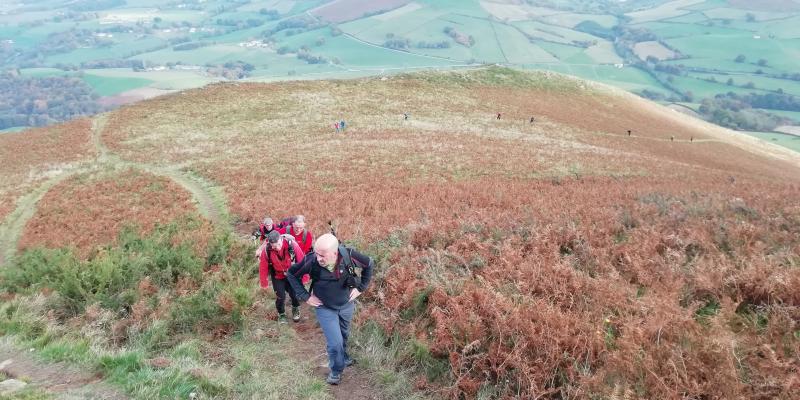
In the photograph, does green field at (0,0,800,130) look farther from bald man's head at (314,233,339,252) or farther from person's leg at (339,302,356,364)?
bald man's head at (314,233,339,252)

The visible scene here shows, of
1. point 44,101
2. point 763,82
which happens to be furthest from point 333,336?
point 763,82

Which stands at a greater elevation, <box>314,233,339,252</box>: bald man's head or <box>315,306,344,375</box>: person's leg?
<box>314,233,339,252</box>: bald man's head

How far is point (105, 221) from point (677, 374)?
19301 millimetres

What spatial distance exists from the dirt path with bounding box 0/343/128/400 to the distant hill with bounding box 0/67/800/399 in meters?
0.20

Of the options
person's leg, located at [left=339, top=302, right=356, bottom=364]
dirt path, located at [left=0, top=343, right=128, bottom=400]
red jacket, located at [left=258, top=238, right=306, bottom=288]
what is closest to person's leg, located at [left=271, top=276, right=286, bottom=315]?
red jacket, located at [left=258, top=238, right=306, bottom=288]

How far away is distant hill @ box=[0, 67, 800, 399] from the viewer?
6.03 metres

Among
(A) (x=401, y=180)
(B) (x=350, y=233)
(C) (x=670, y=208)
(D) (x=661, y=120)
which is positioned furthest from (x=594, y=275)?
(D) (x=661, y=120)

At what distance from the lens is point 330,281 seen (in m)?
6.72

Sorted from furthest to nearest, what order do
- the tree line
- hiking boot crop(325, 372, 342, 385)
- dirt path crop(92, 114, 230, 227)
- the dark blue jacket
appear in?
1. the tree line
2. dirt path crop(92, 114, 230, 227)
3. hiking boot crop(325, 372, 342, 385)
4. the dark blue jacket

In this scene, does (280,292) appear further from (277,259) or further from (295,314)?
(277,259)

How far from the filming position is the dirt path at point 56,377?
615 centimetres

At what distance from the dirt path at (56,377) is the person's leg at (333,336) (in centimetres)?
279

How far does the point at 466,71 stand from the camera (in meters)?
63.3

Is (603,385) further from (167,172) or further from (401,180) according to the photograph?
(167,172)
